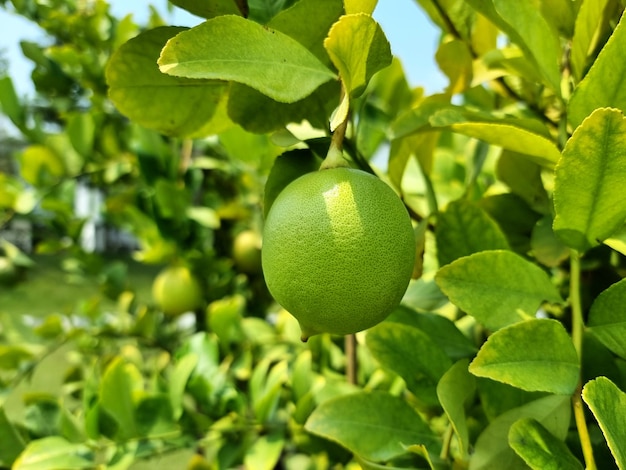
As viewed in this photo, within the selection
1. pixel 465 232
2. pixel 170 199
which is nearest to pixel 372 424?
pixel 465 232

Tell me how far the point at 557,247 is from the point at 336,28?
0.86 feet

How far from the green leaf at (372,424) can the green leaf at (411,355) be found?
2cm

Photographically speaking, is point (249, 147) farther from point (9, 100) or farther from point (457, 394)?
point (457, 394)

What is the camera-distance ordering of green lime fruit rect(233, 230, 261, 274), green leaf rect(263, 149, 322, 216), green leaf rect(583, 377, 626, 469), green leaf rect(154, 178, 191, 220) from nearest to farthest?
1. green leaf rect(583, 377, 626, 469)
2. green leaf rect(263, 149, 322, 216)
3. green leaf rect(154, 178, 191, 220)
4. green lime fruit rect(233, 230, 261, 274)

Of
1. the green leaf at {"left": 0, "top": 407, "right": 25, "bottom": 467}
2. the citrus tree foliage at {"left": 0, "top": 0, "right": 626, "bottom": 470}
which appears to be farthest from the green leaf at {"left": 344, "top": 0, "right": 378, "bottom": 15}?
the green leaf at {"left": 0, "top": 407, "right": 25, "bottom": 467}

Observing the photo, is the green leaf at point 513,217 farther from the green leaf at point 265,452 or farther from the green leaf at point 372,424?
the green leaf at point 265,452

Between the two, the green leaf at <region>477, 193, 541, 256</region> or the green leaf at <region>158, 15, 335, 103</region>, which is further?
the green leaf at <region>477, 193, 541, 256</region>

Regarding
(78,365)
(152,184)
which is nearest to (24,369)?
(78,365)

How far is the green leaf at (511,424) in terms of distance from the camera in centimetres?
36

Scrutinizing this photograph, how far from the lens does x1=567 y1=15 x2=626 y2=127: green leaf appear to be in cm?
33

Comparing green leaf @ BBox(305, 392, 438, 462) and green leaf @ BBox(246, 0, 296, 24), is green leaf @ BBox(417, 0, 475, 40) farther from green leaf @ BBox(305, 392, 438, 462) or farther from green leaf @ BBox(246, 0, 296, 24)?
green leaf @ BBox(305, 392, 438, 462)

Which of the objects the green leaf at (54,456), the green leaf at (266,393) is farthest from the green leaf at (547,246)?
the green leaf at (54,456)

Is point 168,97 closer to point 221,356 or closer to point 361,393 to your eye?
point 361,393

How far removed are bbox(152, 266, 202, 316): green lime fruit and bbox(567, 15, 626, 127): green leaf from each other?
864 mm
